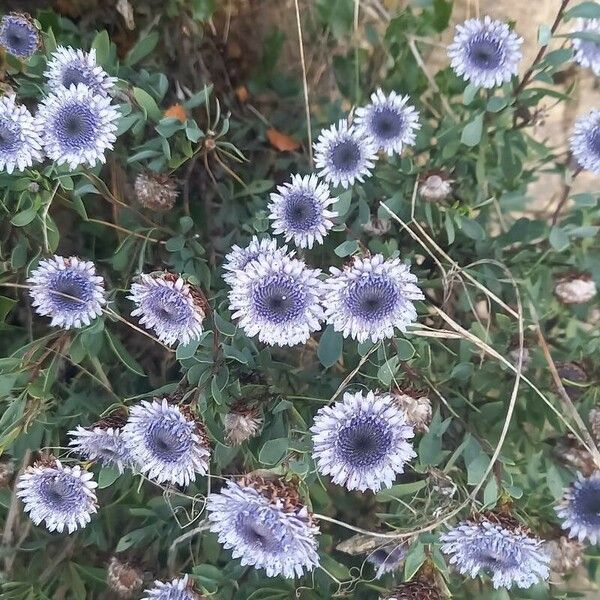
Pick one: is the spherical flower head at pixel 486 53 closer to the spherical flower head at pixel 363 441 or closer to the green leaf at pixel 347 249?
the green leaf at pixel 347 249

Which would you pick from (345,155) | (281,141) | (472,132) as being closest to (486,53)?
(472,132)

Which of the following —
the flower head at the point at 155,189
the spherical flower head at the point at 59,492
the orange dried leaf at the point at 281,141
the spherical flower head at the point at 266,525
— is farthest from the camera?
the orange dried leaf at the point at 281,141

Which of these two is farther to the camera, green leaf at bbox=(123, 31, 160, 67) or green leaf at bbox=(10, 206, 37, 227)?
green leaf at bbox=(123, 31, 160, 67)

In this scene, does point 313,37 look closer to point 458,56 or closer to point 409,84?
point 409,84

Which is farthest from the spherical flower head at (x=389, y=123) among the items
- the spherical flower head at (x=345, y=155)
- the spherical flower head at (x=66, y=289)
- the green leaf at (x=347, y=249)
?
the spherical flower head at (x=66, y=289)

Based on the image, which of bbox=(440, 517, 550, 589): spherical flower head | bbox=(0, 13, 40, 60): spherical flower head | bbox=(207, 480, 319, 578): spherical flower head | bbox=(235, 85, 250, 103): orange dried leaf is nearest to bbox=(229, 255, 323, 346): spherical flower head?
bbox=(207, 480, 319, 578): spherical flower head

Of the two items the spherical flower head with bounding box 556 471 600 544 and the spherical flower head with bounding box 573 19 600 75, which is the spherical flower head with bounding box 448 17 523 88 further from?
the spherical flower head with bounding box 556 471 600 544
